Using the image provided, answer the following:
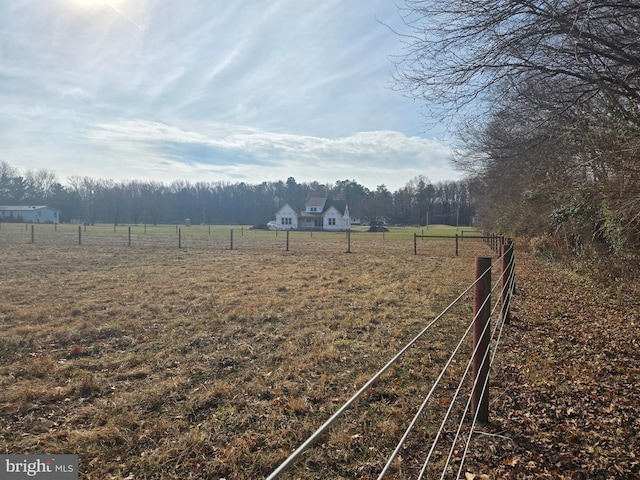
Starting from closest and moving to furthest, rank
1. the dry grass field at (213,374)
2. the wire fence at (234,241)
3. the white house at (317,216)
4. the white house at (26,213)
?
the dry grass field at (213,374) → the wire fence at (234,241) → the white house at (317,216) → the white house at (26,213)

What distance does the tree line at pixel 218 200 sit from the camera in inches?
3415

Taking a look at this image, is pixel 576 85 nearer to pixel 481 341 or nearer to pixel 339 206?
pixel 481 341

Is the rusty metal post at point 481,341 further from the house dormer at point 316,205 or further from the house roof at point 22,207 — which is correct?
the house roof at point 22,207

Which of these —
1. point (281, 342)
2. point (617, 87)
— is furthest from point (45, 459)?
point (617, 87)

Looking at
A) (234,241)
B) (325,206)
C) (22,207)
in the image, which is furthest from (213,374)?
(22,207)

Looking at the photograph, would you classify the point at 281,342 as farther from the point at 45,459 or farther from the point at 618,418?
the point at 618,418

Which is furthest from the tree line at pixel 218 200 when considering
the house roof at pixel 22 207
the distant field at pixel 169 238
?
the distant field at pixel 169 238

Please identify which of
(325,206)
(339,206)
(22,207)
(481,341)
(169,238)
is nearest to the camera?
(481,341)

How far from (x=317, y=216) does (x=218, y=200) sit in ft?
160

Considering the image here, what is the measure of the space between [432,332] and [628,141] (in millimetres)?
4192

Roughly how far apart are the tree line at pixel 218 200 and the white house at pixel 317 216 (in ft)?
21.7

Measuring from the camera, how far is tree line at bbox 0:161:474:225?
8675 cm

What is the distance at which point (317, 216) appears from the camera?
71812 mm

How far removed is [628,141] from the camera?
5.45 meters
